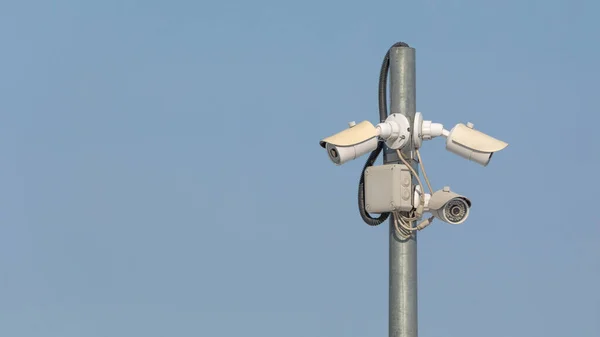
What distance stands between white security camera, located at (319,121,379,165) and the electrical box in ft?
1.36

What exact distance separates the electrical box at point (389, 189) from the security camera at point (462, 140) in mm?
513

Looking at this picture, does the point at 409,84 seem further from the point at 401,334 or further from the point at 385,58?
the point at 401,334

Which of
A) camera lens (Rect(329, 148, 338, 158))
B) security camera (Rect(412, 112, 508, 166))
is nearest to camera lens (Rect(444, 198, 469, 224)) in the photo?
security camera (Rect(412, 112, 508, 166))

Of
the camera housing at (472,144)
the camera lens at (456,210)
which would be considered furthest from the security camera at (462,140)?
the camera lens at (456,210)

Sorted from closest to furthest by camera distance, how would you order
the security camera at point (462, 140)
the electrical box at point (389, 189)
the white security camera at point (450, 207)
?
the white security camera at point (450, 207)
the electrical box at point (389, 189)
the security camera at point (462, 140)

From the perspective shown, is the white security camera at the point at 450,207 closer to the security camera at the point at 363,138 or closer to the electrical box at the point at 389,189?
the electrical box at the point at 389,189

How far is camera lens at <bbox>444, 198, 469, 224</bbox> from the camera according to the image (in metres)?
22.2

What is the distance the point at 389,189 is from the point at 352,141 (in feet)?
2.68

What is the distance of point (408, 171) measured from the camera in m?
22.5

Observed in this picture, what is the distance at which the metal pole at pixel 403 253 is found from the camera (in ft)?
72.9

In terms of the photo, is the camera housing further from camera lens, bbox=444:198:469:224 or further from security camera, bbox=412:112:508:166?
camera lens, bbox=444:198:469:224

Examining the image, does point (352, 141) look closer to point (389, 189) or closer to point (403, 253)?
point (389, 189)

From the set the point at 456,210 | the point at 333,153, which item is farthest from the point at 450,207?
the point at 333,153

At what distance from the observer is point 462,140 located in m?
22.6
